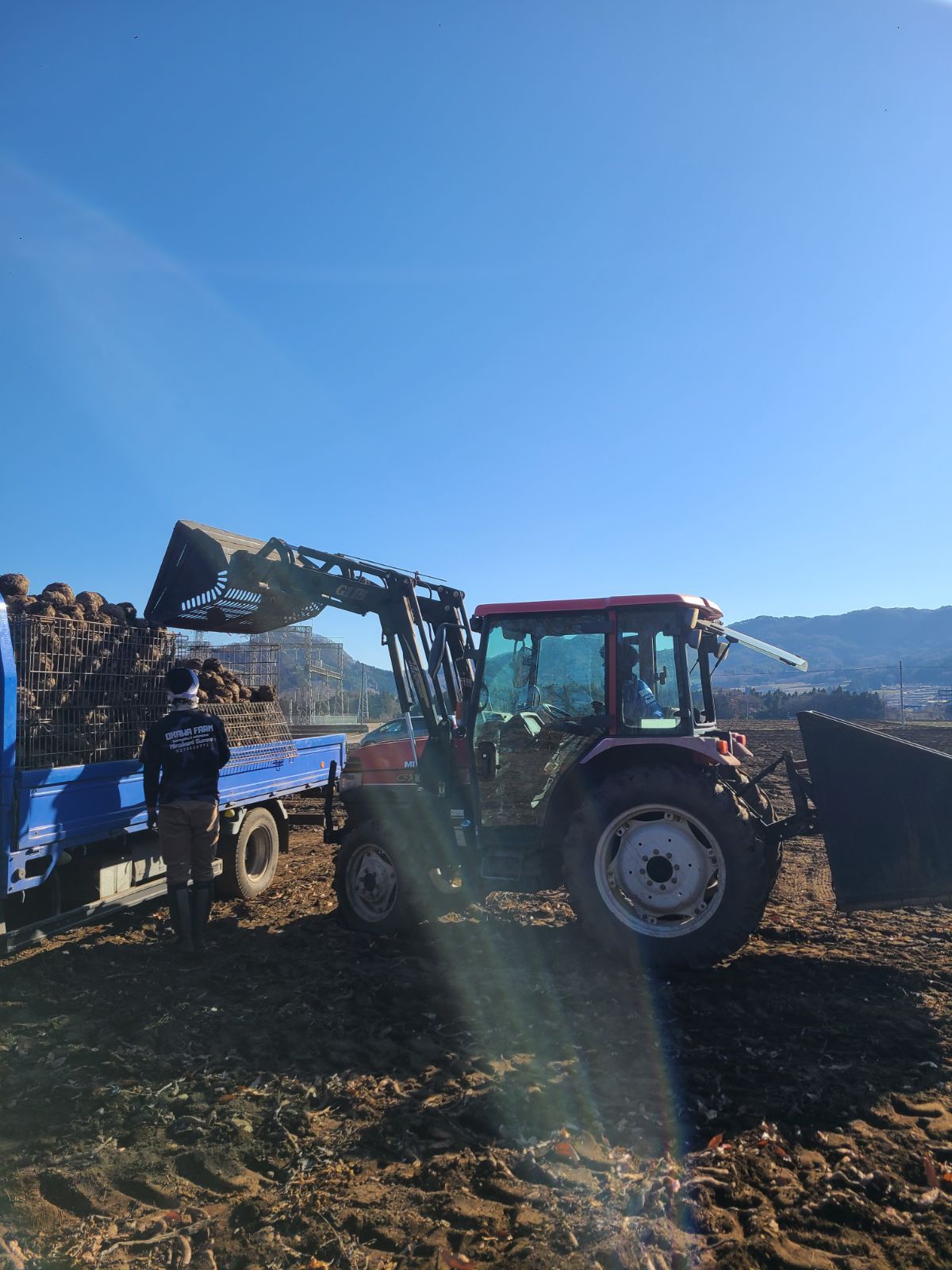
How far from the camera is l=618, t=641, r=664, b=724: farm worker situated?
575cm

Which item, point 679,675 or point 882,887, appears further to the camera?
point 679,675

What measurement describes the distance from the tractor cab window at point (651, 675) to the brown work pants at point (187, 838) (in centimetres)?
Answer: 308

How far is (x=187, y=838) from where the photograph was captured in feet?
19.4

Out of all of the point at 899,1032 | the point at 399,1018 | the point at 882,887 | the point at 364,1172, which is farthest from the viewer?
the point at 882,887

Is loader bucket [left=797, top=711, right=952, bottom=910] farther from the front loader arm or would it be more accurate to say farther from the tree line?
the tree line

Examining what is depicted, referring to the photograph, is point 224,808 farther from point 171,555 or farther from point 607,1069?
point 607,1069

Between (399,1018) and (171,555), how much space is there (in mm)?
4734

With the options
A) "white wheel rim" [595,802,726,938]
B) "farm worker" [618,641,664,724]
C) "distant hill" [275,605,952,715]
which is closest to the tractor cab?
"farm worker" [618,641,664,724]

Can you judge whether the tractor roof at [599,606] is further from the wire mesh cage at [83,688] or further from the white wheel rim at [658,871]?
the wire mesh cage at [83,688]

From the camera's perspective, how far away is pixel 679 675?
577 centimetres

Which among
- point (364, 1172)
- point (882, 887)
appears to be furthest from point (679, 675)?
point (364, 1172)

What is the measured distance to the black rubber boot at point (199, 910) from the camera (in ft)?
19.6

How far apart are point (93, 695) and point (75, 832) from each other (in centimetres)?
125

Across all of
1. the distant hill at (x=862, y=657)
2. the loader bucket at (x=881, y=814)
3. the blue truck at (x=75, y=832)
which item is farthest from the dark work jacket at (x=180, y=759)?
the distant hill at (x=862, y=657)
